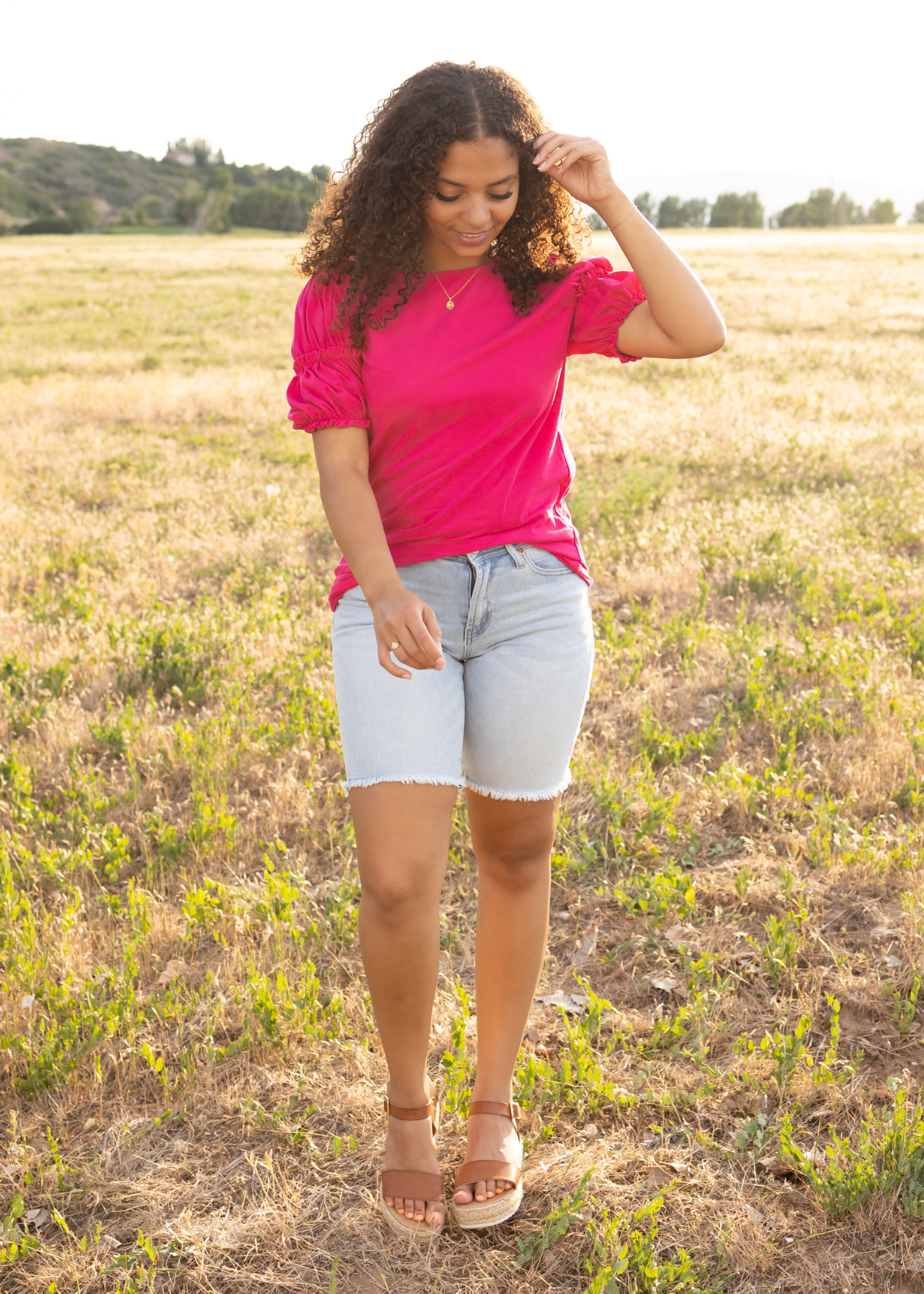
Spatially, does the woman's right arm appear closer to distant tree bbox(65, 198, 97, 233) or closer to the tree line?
the tree line

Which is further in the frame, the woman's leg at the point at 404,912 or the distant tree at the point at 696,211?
the distant tree at the point at 696,211

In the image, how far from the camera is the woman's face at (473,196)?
245 centimetres

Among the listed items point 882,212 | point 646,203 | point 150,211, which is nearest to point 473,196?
point 646,203

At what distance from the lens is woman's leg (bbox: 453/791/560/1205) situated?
262 cm

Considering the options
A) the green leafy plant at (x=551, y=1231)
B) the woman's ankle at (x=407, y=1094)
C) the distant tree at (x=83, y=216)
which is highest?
the distant tree at (x=83, y=216)

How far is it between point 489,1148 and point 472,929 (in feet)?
3.84

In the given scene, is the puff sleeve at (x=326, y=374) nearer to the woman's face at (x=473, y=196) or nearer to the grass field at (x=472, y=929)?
the woman's face at (x=473, y=196)

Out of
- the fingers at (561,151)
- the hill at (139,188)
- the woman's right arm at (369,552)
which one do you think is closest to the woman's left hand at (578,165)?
the fingers at (561,151)

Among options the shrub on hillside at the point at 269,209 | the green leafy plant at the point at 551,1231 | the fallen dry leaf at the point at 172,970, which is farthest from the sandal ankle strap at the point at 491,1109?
the shrub on hillside at the point at 269,209

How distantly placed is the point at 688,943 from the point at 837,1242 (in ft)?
3.83

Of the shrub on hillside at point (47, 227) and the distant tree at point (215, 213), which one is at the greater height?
the distant tree at point (215, 213)

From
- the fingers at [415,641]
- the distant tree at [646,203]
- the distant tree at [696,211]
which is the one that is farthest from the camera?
the distant tree at [696,211]

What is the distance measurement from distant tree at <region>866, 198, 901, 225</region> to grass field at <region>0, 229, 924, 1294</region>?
111 m

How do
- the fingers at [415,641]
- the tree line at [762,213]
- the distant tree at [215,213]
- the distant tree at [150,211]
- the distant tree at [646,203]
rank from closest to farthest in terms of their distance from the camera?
the fingers at [415,641] → the distant tree at [646,203] → the distant tree at [215,213] → the tree line at [762,213] → the distant tree at [150,211]
